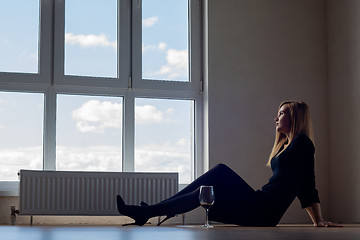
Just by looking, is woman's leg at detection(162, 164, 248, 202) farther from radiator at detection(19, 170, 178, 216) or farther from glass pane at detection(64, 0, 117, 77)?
glass pane at detection(64, 0, 117, 77)

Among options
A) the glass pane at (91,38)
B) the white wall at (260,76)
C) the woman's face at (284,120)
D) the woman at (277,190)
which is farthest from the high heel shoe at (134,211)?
the glass pane at (91,38)

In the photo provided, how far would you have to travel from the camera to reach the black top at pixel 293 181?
3844 millimetres

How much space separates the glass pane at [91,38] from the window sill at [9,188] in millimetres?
1136

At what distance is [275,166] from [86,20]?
8.43 ft

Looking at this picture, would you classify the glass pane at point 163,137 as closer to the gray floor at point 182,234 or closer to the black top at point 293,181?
the black top at point 293,181

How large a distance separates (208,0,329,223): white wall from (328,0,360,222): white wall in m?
0.10

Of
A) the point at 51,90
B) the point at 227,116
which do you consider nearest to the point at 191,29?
the point at 227,116

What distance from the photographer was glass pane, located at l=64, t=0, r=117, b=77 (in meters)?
5.51

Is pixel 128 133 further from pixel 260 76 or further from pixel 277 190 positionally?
pixel 277 190

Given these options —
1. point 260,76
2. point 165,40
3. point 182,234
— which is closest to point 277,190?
point 182,234

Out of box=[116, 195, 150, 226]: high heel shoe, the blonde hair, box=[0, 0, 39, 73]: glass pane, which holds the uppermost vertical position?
box=[0, 0, 39, 73]: glass pane

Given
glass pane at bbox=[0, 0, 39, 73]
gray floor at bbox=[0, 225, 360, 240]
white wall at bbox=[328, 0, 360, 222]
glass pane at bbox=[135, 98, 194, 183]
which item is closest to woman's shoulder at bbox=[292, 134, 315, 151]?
gray floor at bbox=[0, 225, 360, 240]

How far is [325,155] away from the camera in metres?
5.93

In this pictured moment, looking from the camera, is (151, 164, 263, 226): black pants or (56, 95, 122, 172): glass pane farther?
(56, 95, 122, 172): glass pane
